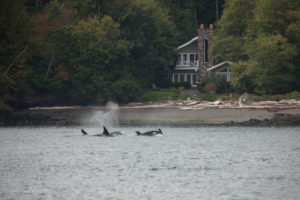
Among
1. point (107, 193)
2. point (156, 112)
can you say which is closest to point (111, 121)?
point (156, 112)

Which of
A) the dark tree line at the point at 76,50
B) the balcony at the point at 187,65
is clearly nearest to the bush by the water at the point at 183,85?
the dark tree line at the point at 76,50

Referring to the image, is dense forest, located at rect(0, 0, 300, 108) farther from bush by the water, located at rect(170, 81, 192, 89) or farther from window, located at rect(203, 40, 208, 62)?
window, located at rect(203, 40, 208, 62)

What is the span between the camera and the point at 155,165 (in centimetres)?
3181

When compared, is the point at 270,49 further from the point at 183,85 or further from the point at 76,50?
the point at 76,50

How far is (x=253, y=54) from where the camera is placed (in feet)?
230

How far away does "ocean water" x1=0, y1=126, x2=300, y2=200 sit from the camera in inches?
954

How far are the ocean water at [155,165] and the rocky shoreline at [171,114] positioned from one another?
573 cm

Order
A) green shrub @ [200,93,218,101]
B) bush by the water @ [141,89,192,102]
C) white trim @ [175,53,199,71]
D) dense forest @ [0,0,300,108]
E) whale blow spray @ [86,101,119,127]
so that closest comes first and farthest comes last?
whale blow spray @ [86,101,119,127] → dense forest @ [0,0,300,108] → green shrub @ [200,93,218,101] → bush by the water @ [141,89,192,102] → white trim @ [175,53,199,71]

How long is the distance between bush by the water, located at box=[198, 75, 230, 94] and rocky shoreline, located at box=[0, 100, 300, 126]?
7.84 m

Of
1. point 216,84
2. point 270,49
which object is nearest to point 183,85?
point 216,84

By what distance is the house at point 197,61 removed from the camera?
8339 centimetres

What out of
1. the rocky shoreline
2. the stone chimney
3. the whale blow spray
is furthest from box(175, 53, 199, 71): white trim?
the whale blow spray

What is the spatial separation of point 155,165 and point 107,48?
4240 centimetres

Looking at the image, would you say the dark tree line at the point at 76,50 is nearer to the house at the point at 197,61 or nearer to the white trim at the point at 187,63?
the house at the point at 197,61
